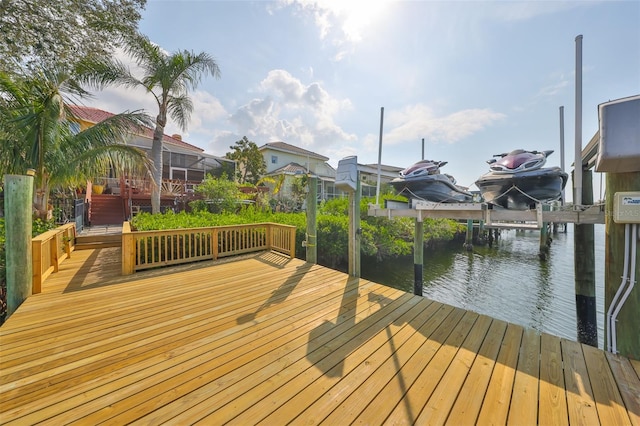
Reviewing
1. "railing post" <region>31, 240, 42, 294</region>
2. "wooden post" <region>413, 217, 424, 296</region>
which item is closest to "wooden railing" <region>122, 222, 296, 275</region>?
"railing post" <region>31, 240, 42, 294</region>

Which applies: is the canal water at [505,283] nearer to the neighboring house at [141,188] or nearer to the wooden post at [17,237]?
the wooden post at [17,237]

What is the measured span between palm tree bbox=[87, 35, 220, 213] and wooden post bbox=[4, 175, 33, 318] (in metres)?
5.52

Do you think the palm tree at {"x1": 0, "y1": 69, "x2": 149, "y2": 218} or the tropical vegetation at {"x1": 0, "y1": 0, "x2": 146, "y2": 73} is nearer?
the palm tree at {"x1": 0, "y1": 69, "x2": 149, "y2": 218}

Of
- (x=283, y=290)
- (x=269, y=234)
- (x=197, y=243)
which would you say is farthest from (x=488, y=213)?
(x=197, y=243)

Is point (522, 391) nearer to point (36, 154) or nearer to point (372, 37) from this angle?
point (372, 37)

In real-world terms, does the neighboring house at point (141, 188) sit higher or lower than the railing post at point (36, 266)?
higher

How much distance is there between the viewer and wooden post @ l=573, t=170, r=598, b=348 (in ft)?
13.6

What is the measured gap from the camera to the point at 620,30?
366 cm

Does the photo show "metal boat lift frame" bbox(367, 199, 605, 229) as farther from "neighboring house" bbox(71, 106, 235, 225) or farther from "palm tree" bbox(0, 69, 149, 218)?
"neighboring house" bbox(71, 106, 235, 225)

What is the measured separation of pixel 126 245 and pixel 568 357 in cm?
664

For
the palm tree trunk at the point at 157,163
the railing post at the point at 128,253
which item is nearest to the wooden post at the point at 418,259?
the railing post at the point at 128,253

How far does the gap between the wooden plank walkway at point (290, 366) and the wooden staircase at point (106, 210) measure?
9643 mm

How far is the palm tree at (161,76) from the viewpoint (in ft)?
28.6

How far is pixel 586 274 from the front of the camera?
14.0 feet
